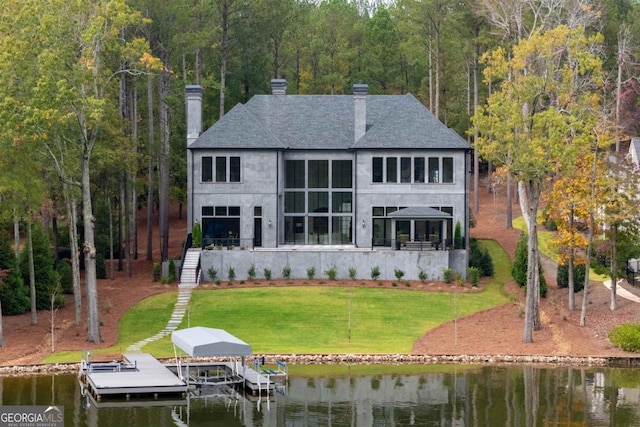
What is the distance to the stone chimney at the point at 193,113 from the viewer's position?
188ft

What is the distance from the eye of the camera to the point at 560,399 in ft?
109

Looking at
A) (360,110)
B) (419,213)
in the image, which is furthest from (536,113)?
(360,110)

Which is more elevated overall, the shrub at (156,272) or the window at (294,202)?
the window at (294,202)

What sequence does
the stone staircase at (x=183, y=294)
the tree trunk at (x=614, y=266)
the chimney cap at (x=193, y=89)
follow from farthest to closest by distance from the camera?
the chimney cap at (x=193, y=89), the tree trunk at (x=614, y=266), the stone staircase at (x=183, y=294)

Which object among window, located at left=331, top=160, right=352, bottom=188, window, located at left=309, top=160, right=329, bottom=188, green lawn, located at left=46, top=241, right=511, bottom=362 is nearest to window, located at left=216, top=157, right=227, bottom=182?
window, located at left=309, top=160, right=329, bottom=188

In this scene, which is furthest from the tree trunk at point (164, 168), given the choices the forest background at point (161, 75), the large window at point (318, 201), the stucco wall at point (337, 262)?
the large window at point (318, 201)

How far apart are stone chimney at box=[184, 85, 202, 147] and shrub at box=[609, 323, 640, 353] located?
25620 millimetres

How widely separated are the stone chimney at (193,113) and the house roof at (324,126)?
0.52m

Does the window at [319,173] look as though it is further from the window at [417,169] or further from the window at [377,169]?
the window at [417,169]

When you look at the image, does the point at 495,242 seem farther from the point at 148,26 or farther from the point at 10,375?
the point at 10,375

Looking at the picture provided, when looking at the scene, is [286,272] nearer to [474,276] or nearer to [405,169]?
[405,169]

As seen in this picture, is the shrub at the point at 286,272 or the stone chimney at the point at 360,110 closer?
the shrub at the point at 286,272

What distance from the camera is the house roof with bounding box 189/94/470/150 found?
56656mm

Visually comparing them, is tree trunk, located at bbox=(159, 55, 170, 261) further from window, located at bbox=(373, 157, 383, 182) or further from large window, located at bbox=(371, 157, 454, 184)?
large window, located at bbox=(371, 157, 454, 184)
